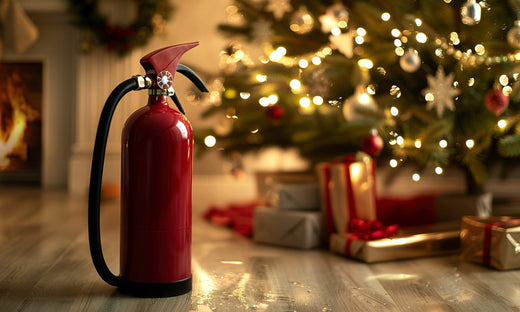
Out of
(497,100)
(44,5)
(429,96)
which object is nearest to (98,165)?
(429,96)

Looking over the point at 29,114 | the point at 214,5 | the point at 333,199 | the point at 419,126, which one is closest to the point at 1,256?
the point at 333,199

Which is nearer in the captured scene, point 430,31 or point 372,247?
point 372,247

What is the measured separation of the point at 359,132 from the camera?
5.18 ft

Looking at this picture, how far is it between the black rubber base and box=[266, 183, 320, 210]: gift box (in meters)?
0.61

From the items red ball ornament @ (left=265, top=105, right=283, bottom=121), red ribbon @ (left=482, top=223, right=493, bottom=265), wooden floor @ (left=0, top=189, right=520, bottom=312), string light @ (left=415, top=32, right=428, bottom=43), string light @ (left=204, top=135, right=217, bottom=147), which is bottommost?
wooden floor @ (left=0, top=189, right=520, bottom=312)

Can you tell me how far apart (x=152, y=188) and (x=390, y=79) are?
90 centimetres

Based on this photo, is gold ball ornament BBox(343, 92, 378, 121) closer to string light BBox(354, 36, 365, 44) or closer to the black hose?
string light BBox(354, 36, 365, 44)

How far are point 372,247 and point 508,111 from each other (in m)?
0.57

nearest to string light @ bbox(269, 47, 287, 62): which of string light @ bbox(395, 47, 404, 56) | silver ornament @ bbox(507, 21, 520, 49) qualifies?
string light @ bbox(395, 47, 404, 56)

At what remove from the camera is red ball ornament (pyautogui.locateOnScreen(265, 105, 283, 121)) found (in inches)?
66.9

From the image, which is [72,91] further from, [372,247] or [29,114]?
[372,247]

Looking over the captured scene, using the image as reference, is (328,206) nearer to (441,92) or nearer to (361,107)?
(361,107)

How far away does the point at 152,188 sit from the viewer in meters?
0.87

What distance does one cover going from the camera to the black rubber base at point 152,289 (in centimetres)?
90
